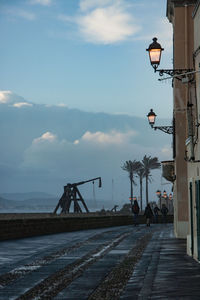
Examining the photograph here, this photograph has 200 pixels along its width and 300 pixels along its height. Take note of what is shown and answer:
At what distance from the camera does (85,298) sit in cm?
935

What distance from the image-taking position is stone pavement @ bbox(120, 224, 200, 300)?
9025mm

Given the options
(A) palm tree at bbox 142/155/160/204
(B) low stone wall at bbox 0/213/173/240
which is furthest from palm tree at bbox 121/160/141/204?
(B) low stone wall at bbox 0/213/173/240

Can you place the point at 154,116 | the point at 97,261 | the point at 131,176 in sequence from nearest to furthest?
the point at 97,261 < the point at 154,116 < the point at 131,176

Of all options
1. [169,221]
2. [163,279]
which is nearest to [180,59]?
[163,279]

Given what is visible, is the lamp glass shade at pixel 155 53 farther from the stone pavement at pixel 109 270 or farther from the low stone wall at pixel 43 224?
the low stone wall at pixel 43 224

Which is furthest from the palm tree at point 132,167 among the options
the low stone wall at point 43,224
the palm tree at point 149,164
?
the low stone wall at point 43,224

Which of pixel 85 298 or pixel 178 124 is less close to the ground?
pixel 178 124

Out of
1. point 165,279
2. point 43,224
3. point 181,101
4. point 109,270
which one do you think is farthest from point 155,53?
point 43,224

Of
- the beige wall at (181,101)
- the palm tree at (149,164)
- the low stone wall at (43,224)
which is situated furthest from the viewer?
the palm tree at (149,164)

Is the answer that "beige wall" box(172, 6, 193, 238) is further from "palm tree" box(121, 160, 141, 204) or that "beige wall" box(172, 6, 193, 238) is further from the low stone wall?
"palm tree" box(121, 160, 141, 204)

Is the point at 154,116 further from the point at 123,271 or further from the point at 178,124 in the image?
the point at 123,271

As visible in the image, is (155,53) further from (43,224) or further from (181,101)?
(43,224)

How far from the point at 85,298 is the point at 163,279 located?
203cm

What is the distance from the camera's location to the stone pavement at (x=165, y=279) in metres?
9.02
